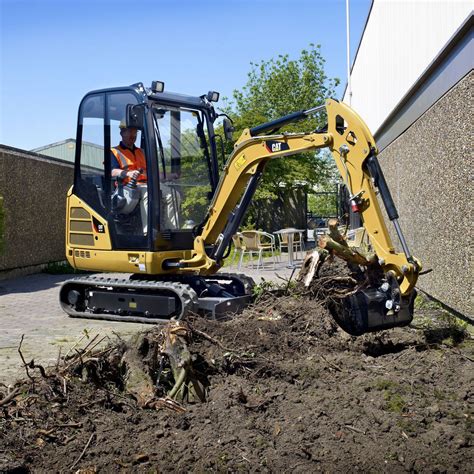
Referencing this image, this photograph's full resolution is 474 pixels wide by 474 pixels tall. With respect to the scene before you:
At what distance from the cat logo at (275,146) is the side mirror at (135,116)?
1744 mm

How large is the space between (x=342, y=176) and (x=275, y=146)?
3.94 ft

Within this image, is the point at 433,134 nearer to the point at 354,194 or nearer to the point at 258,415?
the point at 354,194

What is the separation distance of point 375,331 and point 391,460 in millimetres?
2790

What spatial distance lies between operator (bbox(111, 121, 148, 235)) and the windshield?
0.79 feet

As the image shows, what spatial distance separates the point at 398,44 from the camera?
42.0 feet

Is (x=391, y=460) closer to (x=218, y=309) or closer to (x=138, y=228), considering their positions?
(x=218, y=309)

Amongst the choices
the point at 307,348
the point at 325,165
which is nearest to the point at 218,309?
the point at 307,348

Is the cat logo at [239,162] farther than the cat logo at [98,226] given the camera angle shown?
No

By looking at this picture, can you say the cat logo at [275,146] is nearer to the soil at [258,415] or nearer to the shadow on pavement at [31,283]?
the soil at [258,415]

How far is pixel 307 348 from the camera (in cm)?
636

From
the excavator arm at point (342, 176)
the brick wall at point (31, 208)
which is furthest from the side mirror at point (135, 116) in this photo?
the brick wall at point (31, 208)

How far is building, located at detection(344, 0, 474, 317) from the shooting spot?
7859mm

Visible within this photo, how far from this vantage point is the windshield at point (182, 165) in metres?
9.22

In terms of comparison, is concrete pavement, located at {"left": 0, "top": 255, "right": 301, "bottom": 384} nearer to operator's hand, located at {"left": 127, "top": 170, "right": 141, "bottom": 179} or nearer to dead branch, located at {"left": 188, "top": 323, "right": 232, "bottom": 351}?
dead branch, located at {"left": 188, "top": 323, "right": 232, "bottom": 351}
